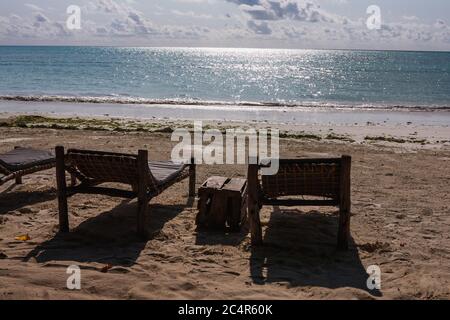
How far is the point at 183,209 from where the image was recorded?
7082 millimetres

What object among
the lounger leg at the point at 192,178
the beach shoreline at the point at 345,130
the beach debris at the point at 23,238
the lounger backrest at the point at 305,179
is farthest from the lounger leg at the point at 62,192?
the beach shoreline at the point at 345,130

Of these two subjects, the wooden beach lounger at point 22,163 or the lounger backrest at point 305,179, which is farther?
the wooden beach lounger at point 22,163

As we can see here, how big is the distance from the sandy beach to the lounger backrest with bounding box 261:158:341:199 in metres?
0.64

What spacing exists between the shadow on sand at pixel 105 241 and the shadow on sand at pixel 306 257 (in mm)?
1398

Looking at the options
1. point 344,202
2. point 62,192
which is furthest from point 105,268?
point 344,202

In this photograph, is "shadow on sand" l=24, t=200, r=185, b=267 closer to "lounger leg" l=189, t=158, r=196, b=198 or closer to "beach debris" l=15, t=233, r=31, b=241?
"beach debris" l=15, t=233, r=31, b=241

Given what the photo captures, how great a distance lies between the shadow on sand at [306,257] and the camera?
185 inches

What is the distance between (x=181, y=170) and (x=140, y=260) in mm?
2247

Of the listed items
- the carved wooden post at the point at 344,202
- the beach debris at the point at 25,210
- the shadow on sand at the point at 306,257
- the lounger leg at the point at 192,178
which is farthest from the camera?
the lounger leg at the point at 192,178

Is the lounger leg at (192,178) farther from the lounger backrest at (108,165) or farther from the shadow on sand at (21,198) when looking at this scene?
the shadow on sand at (21,198)

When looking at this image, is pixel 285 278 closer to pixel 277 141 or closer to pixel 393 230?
pixel 393 230

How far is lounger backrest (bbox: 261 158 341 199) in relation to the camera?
540 centimetres

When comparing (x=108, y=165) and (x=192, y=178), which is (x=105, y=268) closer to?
(x=108, y=165)
